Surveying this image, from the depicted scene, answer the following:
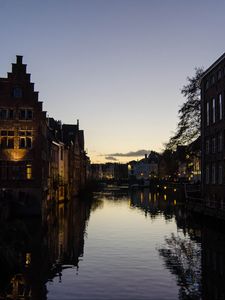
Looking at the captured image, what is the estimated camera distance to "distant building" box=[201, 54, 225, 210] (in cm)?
5678

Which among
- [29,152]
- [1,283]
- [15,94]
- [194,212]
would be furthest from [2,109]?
[1,283]

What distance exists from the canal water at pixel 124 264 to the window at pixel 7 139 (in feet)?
47.0

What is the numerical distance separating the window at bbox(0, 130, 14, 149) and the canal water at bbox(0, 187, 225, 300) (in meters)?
14.3

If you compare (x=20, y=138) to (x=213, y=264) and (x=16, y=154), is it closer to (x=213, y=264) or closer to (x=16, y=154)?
(x=16, y=154)

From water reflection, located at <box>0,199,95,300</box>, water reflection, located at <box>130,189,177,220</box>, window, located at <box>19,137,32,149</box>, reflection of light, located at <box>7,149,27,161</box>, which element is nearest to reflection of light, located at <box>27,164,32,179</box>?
reflection of light, located at <box>7,149,27,161</box>

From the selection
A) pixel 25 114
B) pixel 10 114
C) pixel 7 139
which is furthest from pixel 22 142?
pixel 10 114

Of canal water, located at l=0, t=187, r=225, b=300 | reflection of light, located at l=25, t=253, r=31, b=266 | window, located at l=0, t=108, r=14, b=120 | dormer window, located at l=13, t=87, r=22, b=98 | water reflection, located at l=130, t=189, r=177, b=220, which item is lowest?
canal water, located at l=0, t=187, r=225, b=300

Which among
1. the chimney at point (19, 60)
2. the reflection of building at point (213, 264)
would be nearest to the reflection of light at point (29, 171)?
the chimney at point (19, 60)

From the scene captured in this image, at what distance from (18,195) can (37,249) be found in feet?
81.6

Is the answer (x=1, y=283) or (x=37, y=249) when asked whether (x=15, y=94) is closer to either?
(x=37, y=249)

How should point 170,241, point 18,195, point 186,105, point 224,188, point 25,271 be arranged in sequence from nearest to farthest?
point 25,271 < point 170,241 < point 224,188 < point 18,195 < point 186,105

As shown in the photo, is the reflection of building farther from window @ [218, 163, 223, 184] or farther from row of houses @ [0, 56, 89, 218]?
row of houses @ [0, 56, 89, 218]

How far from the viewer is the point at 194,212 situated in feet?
200

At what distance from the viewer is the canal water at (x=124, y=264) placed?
2355 centimetres
